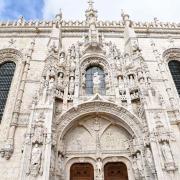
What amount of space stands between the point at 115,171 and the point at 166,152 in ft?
8.74

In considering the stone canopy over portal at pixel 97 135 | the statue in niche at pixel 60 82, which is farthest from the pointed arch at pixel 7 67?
the stone canopy over portal at pixel 97 135

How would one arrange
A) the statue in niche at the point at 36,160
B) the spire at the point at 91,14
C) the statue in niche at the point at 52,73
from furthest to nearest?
1. the spire at the point at 91,14
2. the statue in niche at the point at 52,73
3. the statue in niche at the point at 36,160

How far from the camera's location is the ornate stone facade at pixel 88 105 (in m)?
10.1

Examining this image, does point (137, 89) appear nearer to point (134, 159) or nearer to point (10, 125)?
point (134, 159)

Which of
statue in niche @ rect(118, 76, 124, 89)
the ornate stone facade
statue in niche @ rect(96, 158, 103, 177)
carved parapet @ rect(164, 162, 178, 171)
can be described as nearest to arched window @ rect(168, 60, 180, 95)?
the ornate stone facade

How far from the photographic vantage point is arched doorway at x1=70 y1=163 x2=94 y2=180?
36.0ft

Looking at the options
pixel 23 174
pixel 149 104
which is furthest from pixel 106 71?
pixel 23 174

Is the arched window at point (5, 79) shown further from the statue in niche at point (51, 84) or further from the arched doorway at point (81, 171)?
the arched doorway at point (81, 171)

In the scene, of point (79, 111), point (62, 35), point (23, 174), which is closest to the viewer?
point (23, 174)

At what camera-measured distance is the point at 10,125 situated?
37.1 ft

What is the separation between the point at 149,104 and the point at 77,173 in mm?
4489

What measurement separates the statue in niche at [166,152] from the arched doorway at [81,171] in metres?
3.28

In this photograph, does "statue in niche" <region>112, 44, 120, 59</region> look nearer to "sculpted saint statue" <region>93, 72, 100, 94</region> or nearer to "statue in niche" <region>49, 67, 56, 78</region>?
"sculpted saint statue" <region>93, 72, 100, 94</region>

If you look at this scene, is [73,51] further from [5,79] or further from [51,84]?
[5,79]
